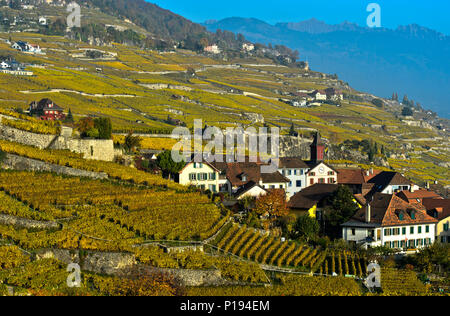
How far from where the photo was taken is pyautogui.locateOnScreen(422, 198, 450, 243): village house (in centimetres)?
6347

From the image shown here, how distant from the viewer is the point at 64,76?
130 metres

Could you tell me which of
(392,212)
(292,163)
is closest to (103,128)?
(392,212)

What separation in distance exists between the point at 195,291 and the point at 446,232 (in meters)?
34.9

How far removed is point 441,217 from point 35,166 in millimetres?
34466

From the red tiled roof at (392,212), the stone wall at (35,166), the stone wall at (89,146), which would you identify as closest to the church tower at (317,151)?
the red tiled roof at (392,212)

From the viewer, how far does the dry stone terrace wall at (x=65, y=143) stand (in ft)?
186

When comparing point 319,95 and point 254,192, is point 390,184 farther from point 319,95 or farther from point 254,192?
point 319,95

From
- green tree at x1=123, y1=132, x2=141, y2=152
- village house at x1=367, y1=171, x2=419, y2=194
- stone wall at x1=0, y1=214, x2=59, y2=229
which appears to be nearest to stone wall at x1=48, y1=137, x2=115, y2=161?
green tree at x1=123, y1=132, x2=141, y2=152

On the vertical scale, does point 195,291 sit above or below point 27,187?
below

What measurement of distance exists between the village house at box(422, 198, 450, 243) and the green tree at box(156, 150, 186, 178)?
22.4 m

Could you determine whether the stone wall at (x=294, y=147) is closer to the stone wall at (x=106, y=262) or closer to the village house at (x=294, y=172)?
the village house at (x=294, y=172)

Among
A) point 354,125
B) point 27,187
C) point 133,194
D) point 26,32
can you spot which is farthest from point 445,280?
point 26,32

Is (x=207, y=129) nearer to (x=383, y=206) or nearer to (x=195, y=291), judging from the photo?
(x=383, y=206)

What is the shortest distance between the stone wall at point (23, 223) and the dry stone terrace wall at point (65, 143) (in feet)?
56.1
